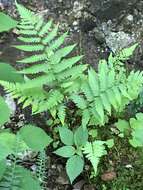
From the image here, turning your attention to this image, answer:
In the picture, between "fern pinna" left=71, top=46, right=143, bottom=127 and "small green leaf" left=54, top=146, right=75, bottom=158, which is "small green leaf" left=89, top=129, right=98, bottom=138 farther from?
"small green leaf" left=54, top=146, right=75, bottom=158

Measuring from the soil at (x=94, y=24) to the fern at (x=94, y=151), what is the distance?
1.13m

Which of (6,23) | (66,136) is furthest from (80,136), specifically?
(6,23)

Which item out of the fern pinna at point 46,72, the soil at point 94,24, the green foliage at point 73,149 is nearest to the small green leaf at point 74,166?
the green foliage at point 73,149

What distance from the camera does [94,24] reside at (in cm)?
523

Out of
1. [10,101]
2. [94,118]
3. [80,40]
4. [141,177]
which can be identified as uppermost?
[80,40]

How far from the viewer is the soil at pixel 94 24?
5047mm

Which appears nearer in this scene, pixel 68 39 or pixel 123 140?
pixel 123 140

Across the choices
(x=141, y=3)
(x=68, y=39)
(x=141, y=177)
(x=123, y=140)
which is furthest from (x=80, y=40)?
(x=141, y=177)

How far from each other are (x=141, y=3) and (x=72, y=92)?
1.59 metres

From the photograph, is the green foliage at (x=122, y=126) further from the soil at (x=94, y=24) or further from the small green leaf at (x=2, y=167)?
the small green leaf at (x=2, y=167)

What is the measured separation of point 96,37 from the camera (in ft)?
16.9

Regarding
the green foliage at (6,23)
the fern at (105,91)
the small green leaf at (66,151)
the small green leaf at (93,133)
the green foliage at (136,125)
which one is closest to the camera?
the small green leaf at (66,151)

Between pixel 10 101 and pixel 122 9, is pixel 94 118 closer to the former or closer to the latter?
pixel 10 101

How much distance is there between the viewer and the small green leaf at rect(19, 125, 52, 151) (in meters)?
3.89
